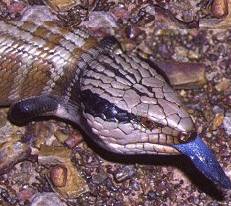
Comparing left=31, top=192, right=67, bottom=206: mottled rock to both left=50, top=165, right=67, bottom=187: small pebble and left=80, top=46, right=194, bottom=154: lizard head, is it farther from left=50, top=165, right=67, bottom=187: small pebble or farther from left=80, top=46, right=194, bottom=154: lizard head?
left=80, top=46, right=194, bottom=154: lizard head

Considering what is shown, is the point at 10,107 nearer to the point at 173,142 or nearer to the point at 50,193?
the point at 50,193

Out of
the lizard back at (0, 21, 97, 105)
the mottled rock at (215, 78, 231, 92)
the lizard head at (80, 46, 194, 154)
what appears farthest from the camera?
the mottled rock at (215, 78, 231, 92)

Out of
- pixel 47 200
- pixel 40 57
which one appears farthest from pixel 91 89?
pixel 47 200

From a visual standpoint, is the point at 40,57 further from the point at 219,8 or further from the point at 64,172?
the point at 219,8

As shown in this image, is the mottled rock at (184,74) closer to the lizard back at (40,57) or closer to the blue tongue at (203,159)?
the lizard back at (40,57)

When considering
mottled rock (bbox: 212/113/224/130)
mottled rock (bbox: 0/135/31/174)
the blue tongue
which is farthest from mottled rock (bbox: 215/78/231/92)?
mottled rock (bbox: 0/135/31/174)

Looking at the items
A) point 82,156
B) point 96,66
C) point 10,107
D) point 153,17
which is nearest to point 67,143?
point 82,156

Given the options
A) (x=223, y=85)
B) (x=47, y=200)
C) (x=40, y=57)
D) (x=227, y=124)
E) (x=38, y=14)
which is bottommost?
(x=47, y=200)

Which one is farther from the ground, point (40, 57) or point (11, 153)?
point (40, 57)
